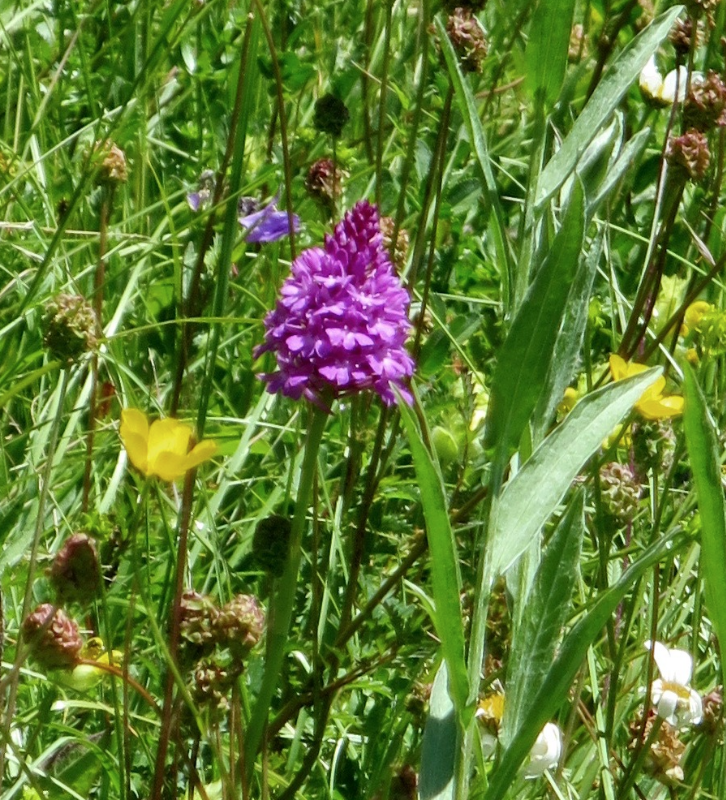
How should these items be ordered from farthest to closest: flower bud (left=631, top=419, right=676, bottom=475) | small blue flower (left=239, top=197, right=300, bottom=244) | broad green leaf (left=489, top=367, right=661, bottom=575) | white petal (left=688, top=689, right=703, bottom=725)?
small blue flower (left=239, top=197, right=300, bottom=244), flower bud (left=631, top=419, right=676, bottom=475), white petal (left=688, top=689, right=703, bottom=725), broad green leaf (left=489, top=367, right=661, bottom=575)

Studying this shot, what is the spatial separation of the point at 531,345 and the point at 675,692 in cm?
58

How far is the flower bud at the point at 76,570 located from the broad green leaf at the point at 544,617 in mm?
355

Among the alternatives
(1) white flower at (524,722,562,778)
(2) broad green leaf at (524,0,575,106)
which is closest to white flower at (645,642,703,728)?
(1) white flower at (524,722,562,778)

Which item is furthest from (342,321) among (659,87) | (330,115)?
(659,87)

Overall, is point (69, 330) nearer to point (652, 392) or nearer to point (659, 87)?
point (652, 392)

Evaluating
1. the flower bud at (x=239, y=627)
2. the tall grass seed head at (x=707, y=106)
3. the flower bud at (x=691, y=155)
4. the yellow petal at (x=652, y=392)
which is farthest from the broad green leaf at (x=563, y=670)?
the tall grass seed head at (x=707, y=106)

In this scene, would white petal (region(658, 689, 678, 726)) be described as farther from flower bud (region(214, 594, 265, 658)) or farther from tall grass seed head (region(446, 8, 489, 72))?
tall grass seed head (region(446, 8, 489, 72))

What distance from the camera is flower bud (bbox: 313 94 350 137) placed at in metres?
1.63

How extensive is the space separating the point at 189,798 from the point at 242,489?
0.73 meters

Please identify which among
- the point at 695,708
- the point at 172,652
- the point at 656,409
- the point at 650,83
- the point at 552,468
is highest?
the point at 650,83

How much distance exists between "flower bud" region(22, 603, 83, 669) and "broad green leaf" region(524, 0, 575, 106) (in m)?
0.57

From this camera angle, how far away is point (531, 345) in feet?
2.74

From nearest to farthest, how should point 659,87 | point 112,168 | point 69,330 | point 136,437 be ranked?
point 136,437
point 69,330
point 112,168
point 659,87

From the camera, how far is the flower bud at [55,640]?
1.02 metres
